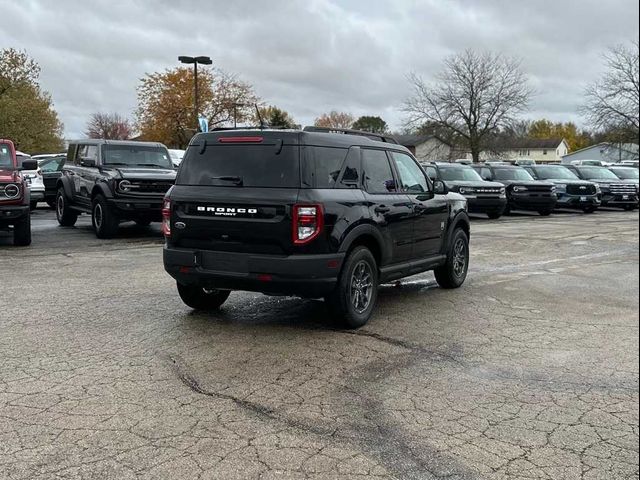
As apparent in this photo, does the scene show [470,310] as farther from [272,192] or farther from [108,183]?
[108,183]

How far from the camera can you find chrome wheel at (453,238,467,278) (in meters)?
8.36

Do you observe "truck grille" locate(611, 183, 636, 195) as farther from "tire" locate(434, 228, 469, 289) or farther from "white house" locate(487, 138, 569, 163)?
"white house" locate(487, 138, 569, 163)

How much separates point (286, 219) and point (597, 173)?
24.7m

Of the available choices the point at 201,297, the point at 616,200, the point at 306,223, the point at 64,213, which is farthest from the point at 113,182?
the point at 616,200

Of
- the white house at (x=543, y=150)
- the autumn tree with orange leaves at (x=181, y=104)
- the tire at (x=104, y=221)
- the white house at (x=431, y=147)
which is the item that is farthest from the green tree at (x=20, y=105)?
the white house at (x=543, y=150)

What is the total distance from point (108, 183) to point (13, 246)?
2.08 meters

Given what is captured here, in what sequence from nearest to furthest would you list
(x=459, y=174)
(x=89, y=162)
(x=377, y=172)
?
(x=377, y=172) → (x=89, y=162) → (x=459, y=174)

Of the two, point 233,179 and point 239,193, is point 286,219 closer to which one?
point 239,193

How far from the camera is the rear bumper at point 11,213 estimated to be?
11281 millimetres

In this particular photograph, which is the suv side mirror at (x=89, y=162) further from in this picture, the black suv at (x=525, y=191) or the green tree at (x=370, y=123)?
the green tree at (x=370, y=123)

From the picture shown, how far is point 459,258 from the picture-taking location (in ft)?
27.9

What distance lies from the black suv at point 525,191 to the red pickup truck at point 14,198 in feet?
52.3

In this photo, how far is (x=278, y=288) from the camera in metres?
5.77

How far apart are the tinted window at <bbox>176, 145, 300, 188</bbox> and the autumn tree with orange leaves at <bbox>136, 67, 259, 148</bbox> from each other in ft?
135
